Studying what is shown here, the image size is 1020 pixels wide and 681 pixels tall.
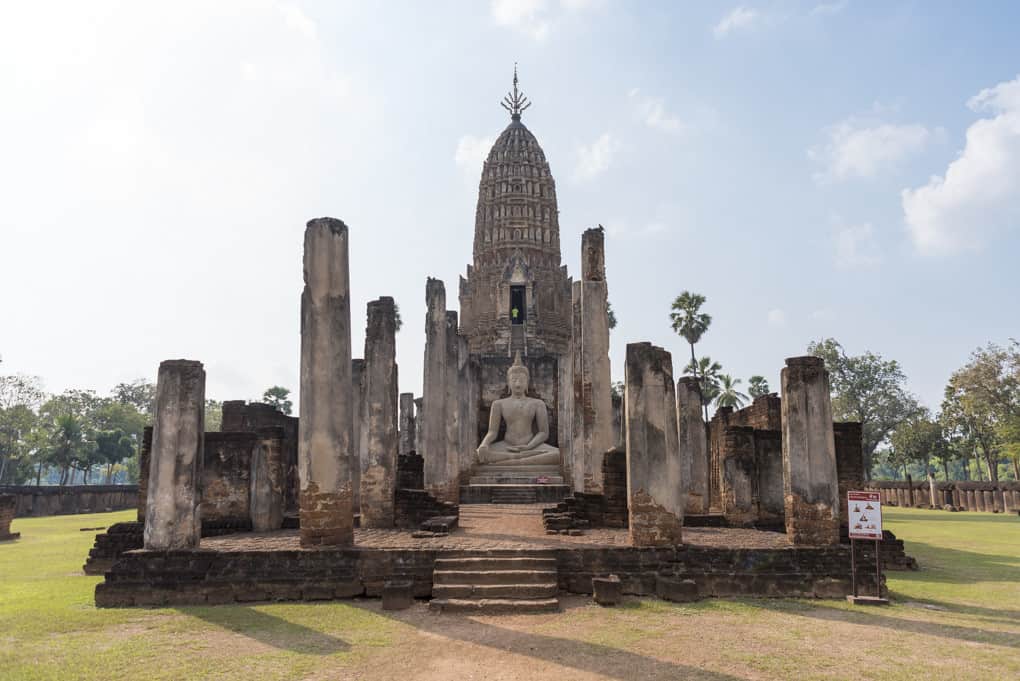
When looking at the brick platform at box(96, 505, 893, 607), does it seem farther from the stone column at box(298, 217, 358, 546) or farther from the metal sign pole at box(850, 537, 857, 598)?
the stone column at box(298, 217, 358, 546)

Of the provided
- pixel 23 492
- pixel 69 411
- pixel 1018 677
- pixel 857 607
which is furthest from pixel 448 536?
pixel 69 411

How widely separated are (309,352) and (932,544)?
15310 mm

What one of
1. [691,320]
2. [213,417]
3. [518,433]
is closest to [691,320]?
[691,320]

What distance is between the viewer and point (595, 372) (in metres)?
15.9

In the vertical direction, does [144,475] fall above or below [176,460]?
below

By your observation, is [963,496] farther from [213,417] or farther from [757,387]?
[213,417]

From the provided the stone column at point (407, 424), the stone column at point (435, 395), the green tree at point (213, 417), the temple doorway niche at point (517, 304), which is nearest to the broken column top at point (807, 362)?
the stone column at point (435, 395)

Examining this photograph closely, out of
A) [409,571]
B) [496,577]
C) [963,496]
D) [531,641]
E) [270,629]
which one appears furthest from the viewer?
[963,496]

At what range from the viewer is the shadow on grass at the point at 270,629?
7.17 m

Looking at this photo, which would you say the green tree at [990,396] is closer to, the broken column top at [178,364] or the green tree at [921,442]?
the green tree at [921,442]

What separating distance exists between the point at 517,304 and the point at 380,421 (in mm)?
35302

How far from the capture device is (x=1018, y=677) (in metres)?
6.06

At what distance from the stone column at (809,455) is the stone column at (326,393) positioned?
6626 millimetres

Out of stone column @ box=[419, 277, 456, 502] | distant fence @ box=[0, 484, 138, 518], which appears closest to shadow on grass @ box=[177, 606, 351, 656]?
stone column @ box=[419, 277, 456, 502]
